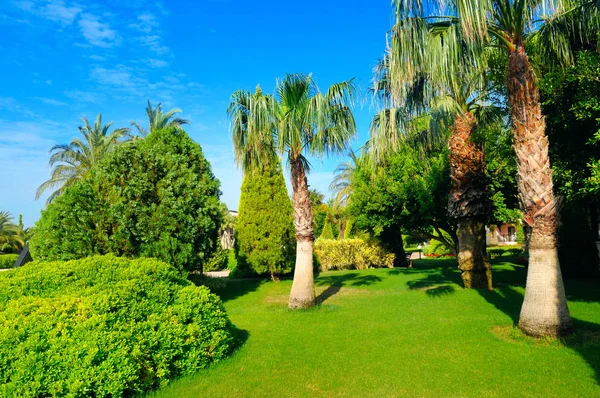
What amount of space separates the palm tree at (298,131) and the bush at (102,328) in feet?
12.9

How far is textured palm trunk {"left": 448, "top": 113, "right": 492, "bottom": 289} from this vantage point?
40.5 feet

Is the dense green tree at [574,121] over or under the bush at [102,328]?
over

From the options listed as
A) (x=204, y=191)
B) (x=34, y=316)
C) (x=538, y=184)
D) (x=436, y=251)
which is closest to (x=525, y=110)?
(x=538, y=184)

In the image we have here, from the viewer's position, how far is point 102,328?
5328mm

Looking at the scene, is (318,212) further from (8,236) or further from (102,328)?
(102,328)

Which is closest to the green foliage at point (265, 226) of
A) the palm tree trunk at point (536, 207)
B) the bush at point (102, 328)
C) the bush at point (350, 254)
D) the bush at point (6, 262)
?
the bush at point (350, 254)

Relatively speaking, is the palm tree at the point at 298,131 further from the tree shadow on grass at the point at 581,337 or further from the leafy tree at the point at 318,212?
the leafy tree at the point at 318,212

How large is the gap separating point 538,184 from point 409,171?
1183cm

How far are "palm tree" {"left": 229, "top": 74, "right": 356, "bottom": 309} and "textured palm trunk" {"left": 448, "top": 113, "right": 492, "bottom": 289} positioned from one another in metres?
3.77

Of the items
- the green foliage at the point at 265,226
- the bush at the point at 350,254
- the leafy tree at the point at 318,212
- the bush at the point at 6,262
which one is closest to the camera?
the green foliage at the point at 265,226

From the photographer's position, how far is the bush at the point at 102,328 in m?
4.60

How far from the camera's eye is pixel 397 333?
8.05 meters

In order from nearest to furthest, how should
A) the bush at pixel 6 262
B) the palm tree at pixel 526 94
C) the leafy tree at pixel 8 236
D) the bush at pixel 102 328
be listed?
the bush at pixel 102 328 → the palm tree at pixel 526 94 → the bush at pixel 6 262 → the leafy tree at pixel 8 236

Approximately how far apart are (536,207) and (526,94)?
6.85ft
